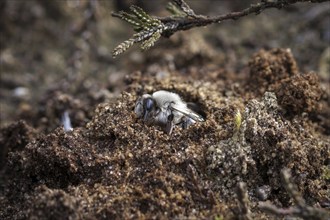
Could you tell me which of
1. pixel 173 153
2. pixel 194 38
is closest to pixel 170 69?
pixel 194 38

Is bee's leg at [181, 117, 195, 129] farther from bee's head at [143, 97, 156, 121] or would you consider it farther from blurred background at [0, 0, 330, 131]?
blurred background at [0, 0, 330, 131]

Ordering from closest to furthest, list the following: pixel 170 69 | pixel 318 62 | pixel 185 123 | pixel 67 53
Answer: pixel 185 123 < pixel 170 69 < pixel 318 62 < pixel 67 53

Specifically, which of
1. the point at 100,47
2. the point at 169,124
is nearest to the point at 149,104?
the point at 169,124

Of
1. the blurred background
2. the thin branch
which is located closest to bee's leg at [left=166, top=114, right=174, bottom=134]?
the thin branch

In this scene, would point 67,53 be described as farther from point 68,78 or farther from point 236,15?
point 236,15

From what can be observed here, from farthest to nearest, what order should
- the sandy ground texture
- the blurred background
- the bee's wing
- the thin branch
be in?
the blurred background, the bee's wing, the thin branch, the sandy ground texture

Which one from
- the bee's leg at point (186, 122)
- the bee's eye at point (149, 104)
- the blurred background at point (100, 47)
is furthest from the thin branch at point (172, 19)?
the blurred background at point (100, 47)

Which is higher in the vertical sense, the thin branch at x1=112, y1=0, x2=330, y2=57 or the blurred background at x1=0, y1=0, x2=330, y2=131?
the blurred background at x1=0, y1=0, x2=330, y2=131
